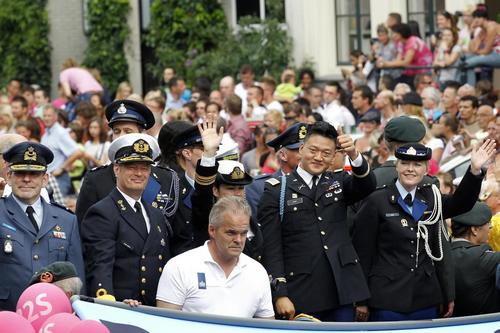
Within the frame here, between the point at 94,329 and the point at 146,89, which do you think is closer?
the point at 94,329

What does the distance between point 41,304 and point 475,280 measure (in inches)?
138

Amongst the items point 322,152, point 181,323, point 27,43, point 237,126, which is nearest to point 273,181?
point 322,152

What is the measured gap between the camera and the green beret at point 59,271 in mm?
8961

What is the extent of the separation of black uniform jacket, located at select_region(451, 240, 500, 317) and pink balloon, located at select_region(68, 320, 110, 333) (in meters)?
3.57

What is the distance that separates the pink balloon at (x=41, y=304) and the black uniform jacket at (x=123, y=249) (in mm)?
1019

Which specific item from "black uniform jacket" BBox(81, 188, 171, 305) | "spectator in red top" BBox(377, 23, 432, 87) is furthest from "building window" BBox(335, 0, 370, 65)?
"black uniform jacket" BBox(81, 188, 171, 305)

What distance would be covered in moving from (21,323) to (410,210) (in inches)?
138

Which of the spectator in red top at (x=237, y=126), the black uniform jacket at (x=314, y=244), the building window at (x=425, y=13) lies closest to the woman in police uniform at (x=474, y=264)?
the black uniform jacket at (x=314, y=244)

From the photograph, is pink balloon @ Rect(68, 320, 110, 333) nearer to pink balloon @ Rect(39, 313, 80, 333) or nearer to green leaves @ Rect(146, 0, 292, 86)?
pink balloon @ Rect(39, 313, 80, 333)

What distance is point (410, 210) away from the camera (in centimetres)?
1034

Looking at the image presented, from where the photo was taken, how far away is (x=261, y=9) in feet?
90.6

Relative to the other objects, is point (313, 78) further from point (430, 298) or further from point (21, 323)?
point (21, 323)

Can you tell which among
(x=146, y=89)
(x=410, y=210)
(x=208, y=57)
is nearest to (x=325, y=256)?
(x=410, y=210)

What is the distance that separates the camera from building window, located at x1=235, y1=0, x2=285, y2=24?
2677 cm
